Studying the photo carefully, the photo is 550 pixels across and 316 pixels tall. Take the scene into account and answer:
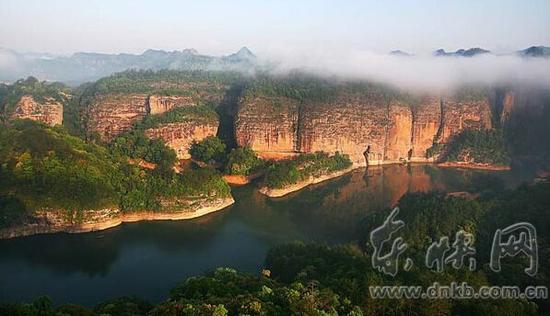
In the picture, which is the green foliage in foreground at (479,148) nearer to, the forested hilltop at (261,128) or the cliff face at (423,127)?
the forested hilltop at (261,128)

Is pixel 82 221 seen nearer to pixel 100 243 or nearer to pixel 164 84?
pixel 100 243

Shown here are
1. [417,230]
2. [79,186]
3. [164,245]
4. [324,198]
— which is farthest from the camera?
[324,198]

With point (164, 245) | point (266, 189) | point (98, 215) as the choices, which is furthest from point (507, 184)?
point (98, 215)

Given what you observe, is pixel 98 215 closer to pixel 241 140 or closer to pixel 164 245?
pixel 164 245

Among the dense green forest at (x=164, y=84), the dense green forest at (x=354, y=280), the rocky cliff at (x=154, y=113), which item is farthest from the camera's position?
the dense green forest at (x=164, y=84)

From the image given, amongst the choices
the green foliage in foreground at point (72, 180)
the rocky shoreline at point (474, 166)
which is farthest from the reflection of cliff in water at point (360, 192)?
the green foliage in foreground at point (72, 180)

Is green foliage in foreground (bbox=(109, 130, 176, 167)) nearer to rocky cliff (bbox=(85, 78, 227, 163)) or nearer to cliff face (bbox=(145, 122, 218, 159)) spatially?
cliff face (bbox=(145, 122, 218, 159))
